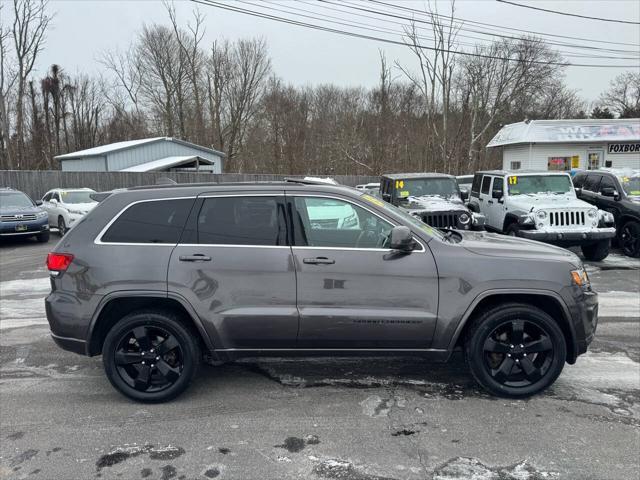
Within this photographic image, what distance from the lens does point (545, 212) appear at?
9.78 m

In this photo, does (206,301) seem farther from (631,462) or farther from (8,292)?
(8,292)

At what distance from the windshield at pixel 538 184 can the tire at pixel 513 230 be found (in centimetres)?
97

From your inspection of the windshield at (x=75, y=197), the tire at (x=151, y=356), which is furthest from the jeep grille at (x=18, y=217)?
the tire at (x=151, y=356)

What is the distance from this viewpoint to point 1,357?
16.6 ft

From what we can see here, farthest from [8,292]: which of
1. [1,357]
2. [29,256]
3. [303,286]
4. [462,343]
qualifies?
[462,343]

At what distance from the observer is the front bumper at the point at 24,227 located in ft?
45.1

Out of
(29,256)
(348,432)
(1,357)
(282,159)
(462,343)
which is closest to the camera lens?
(348,432)

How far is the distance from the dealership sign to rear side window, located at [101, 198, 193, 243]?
26460mm

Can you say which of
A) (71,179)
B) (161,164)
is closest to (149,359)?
(71,179)

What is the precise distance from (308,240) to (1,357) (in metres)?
3.69

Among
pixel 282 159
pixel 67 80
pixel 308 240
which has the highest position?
pixel 67 80

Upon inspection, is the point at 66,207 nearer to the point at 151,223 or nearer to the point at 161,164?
the point at 161,164

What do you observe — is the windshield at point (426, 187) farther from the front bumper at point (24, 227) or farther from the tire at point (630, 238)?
the front bumper at point (24, 227)

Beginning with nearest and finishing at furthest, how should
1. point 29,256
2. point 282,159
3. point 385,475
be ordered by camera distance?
1. point 385,475
2. point 29,256
3. point 282,159
